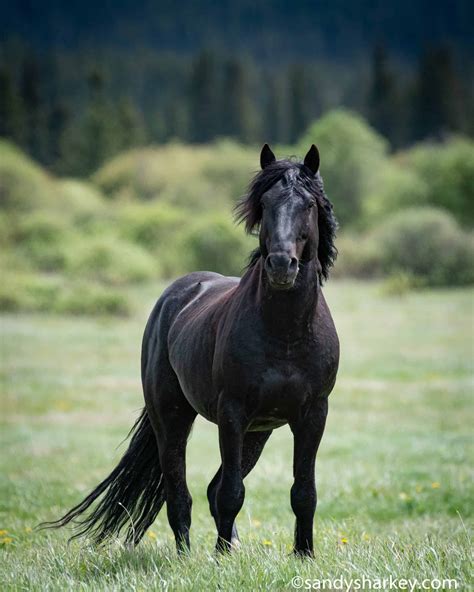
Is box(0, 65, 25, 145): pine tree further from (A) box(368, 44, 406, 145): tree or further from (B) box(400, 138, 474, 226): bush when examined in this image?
(B) box(400, 138, 474, 226): bush

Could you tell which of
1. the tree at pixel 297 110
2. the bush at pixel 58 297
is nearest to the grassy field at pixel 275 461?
the bush at pixel 58 297

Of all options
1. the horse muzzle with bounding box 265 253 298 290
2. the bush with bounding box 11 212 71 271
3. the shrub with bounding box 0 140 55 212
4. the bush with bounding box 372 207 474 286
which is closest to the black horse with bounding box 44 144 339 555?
the horse muzzle with bounding box 265 253 298 290

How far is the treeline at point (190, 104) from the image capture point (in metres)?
84.7

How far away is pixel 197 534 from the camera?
711 cm

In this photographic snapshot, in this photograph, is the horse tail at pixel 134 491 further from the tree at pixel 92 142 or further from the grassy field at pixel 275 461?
the tree at pixel 92 142

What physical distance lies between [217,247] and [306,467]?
1513 inches

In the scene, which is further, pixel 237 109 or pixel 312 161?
Answer: pixel 237 109

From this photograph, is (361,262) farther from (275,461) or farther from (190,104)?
(190,104)

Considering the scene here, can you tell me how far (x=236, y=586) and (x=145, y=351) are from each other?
2566 millimetres

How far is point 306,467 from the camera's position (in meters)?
5.07

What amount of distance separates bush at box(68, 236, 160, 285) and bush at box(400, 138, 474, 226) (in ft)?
65.9

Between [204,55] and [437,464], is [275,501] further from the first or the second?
[204,55]

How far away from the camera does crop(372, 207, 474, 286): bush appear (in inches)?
1559

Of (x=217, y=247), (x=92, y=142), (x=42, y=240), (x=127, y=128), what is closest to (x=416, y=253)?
(x=217, y=247)
